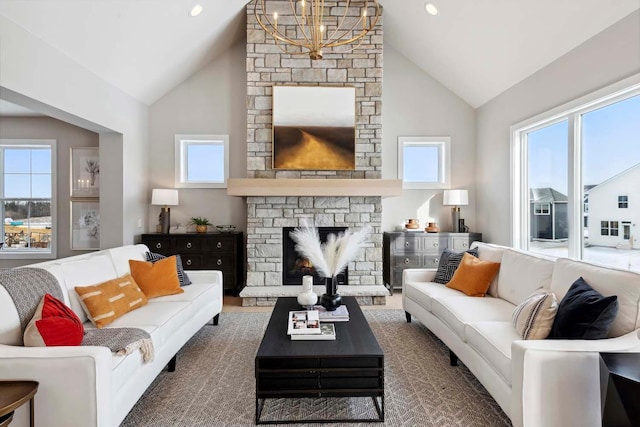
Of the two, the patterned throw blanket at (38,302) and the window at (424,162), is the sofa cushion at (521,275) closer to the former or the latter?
the window at (424,162)

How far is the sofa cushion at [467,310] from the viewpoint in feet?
8.29

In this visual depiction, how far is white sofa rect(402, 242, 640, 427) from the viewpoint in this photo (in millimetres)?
1659

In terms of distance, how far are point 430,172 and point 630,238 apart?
2.77 meters

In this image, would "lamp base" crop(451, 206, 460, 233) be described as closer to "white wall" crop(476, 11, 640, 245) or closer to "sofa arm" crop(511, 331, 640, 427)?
"white wall" crop(476, 11, 640, 245)

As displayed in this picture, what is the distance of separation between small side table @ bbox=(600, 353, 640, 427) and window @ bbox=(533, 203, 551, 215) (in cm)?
280

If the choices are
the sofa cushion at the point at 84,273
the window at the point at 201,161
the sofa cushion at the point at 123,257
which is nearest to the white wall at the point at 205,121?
the window at the point at 201,161

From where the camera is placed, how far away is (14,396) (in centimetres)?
142

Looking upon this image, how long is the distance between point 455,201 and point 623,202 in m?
2.14

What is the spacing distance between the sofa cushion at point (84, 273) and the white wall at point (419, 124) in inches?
147

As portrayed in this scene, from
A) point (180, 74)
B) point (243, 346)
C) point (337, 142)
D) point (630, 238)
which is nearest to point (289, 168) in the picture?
point (337, 142)

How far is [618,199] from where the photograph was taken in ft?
10.1

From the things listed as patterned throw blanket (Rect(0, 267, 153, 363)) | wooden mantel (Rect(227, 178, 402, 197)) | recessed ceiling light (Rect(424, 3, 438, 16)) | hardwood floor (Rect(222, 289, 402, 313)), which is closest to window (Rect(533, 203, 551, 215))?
wooden mantel (Rect(227, 178, 402, 197))

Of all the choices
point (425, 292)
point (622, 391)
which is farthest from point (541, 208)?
point (622, 391)

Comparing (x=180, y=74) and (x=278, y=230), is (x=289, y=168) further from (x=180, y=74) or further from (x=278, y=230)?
(x=180, y=74)
